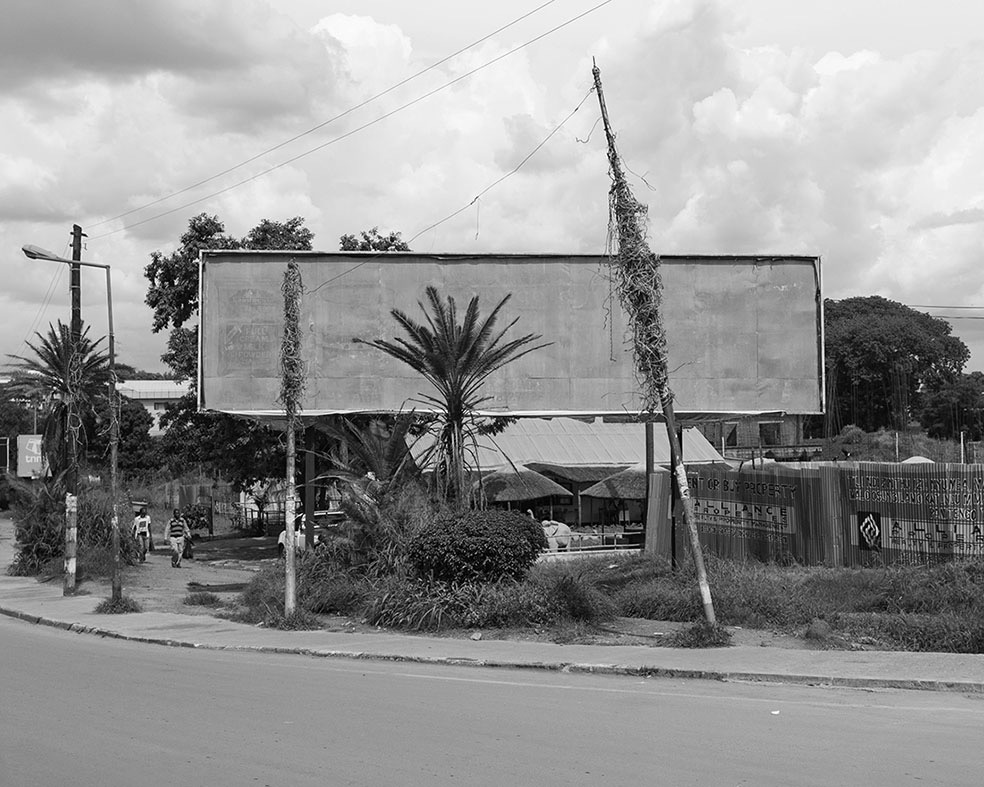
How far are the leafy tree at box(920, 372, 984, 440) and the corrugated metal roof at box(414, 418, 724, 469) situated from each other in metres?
63.3

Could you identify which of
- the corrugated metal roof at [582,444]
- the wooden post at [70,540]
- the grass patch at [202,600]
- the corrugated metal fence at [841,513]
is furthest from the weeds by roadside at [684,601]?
the corrugated metal roof at [582,444]

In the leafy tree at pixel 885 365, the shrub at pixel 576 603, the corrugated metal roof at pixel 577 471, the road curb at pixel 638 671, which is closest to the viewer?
the road curb at pixel 638 671

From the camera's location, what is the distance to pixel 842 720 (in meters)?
9.33

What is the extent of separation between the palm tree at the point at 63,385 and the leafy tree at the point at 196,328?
4891 millimetres

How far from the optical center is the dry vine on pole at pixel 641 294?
14.1 m

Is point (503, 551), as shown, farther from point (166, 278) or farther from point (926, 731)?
point (166, 278)

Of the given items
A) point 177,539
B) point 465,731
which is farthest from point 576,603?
point 177,539

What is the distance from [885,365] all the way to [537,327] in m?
78.8

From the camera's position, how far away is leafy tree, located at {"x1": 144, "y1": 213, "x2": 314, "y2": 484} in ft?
120

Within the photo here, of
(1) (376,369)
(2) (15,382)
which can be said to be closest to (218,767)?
(1) (376,369)

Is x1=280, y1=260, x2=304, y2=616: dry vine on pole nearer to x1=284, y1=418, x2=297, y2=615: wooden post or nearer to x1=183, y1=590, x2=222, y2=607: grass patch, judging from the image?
x1=284, y1=418, x2=297, y2=615: wooden post

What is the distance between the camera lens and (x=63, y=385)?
29.1 metres

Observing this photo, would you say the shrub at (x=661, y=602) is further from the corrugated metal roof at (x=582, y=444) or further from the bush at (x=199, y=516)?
the bush at (x=199, y=516)

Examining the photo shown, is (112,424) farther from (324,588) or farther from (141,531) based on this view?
(141,531)
